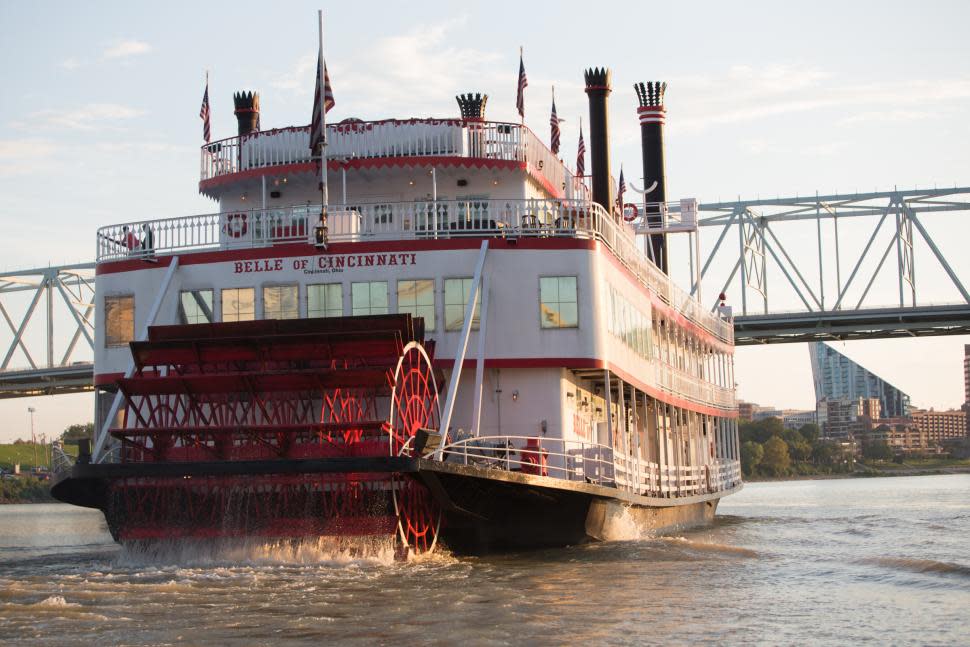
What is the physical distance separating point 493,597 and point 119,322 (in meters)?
7.16

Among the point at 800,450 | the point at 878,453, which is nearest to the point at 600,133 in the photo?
the point at 800,450

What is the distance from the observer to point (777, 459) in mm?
77562

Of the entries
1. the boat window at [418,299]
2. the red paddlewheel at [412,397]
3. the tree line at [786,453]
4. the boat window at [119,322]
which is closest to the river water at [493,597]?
the red paddlewheel at [412,397]

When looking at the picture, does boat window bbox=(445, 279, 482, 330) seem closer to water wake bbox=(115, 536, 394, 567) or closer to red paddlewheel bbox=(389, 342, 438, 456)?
red paddlewheel bbox=(389, 342, 438, 456)

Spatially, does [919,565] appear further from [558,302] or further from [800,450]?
[800,450]

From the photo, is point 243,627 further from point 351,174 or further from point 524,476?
point 351,174

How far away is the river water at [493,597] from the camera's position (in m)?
10.0

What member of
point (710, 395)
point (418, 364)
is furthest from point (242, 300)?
point (710, 395)

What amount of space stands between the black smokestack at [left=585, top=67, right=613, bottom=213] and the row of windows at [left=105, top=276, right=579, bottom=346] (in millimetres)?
6345

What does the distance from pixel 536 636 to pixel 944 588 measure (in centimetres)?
509

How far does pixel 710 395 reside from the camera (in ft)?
79.9

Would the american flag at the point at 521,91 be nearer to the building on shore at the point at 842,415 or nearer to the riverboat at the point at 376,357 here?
the riverboat at the point at 376,357

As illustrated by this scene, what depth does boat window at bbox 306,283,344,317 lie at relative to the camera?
15.7 metres

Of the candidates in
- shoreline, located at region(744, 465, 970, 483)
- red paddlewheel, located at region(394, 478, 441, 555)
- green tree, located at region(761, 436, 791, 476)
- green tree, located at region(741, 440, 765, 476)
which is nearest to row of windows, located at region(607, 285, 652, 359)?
red paddlewheel, located at region(394, 478, 441, 555)
